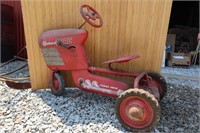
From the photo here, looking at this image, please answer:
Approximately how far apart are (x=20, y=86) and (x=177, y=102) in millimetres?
2452

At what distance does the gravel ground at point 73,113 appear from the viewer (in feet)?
6.38

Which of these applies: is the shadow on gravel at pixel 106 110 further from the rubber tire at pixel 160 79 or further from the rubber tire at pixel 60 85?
the rubber tire at pixel 160 79

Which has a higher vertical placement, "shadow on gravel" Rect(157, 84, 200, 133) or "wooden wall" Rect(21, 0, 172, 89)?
"wooden wall" Rect(21, 0, 172, 89)

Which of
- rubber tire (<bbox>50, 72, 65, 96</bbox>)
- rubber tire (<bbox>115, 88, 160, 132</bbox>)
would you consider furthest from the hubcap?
rubber tire (<bbox>50, 72, 65, 96</bbox>)

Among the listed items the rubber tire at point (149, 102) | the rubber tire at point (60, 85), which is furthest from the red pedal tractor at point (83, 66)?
the rubber tire at point (149, 102)

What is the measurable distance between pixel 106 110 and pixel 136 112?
58 centimetres

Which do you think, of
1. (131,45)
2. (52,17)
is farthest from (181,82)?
(52,17)

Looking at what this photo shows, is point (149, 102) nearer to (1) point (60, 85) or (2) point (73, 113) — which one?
(2) point (73, 113)

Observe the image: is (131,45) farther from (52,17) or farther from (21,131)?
(21,131)

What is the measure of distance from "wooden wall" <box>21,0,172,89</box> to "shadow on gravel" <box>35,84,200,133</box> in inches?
22.3

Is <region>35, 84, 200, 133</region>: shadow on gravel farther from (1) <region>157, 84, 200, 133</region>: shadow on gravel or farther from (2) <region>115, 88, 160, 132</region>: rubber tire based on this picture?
(2) <region>115, 88, 160, 132</region>: rubber tire

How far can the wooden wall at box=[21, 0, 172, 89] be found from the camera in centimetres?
251

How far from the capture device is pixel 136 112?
1.82m

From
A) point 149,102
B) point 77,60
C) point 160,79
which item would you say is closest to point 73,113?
point 77,60
